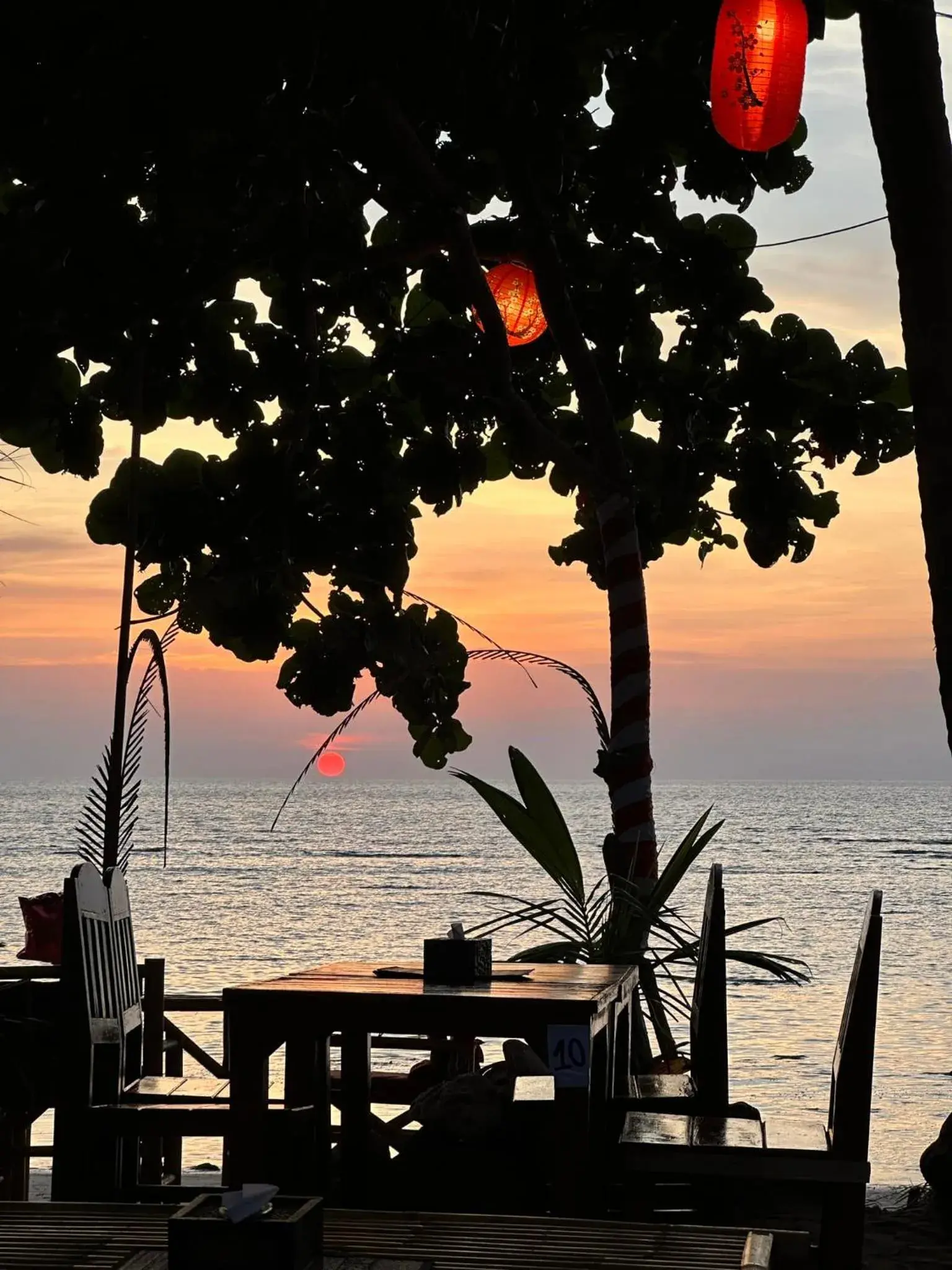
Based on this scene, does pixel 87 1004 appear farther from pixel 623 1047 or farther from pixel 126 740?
pixel 623 1047

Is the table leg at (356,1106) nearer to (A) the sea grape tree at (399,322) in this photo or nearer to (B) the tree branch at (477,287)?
(A) the sea grape tree at (399,322)

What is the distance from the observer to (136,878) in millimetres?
42094

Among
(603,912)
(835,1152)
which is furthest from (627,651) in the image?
(835,1152)

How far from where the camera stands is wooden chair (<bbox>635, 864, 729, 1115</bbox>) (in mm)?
3740

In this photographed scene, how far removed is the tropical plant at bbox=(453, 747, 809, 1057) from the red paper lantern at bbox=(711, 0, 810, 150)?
2.25 m

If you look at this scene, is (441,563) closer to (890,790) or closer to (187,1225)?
(187,1225)

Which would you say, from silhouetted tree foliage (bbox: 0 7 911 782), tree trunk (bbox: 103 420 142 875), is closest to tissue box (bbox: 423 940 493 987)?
tree trunk (bbox: 103 420 142 875)

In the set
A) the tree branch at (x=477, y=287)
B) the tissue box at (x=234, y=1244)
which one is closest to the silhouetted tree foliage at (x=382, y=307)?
the tree branch at (x=477, y=287)

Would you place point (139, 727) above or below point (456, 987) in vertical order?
above

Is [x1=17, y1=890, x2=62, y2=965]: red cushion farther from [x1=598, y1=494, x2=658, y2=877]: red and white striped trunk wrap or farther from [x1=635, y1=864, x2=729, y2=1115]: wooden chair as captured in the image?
[x1=598, y1=494, x2=658, y2=877]: red and white striped trunk wrap

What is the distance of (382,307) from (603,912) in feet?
11.2

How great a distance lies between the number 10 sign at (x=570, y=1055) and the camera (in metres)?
3.15

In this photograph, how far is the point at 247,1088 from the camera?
3.31m

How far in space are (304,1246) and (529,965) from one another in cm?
257
